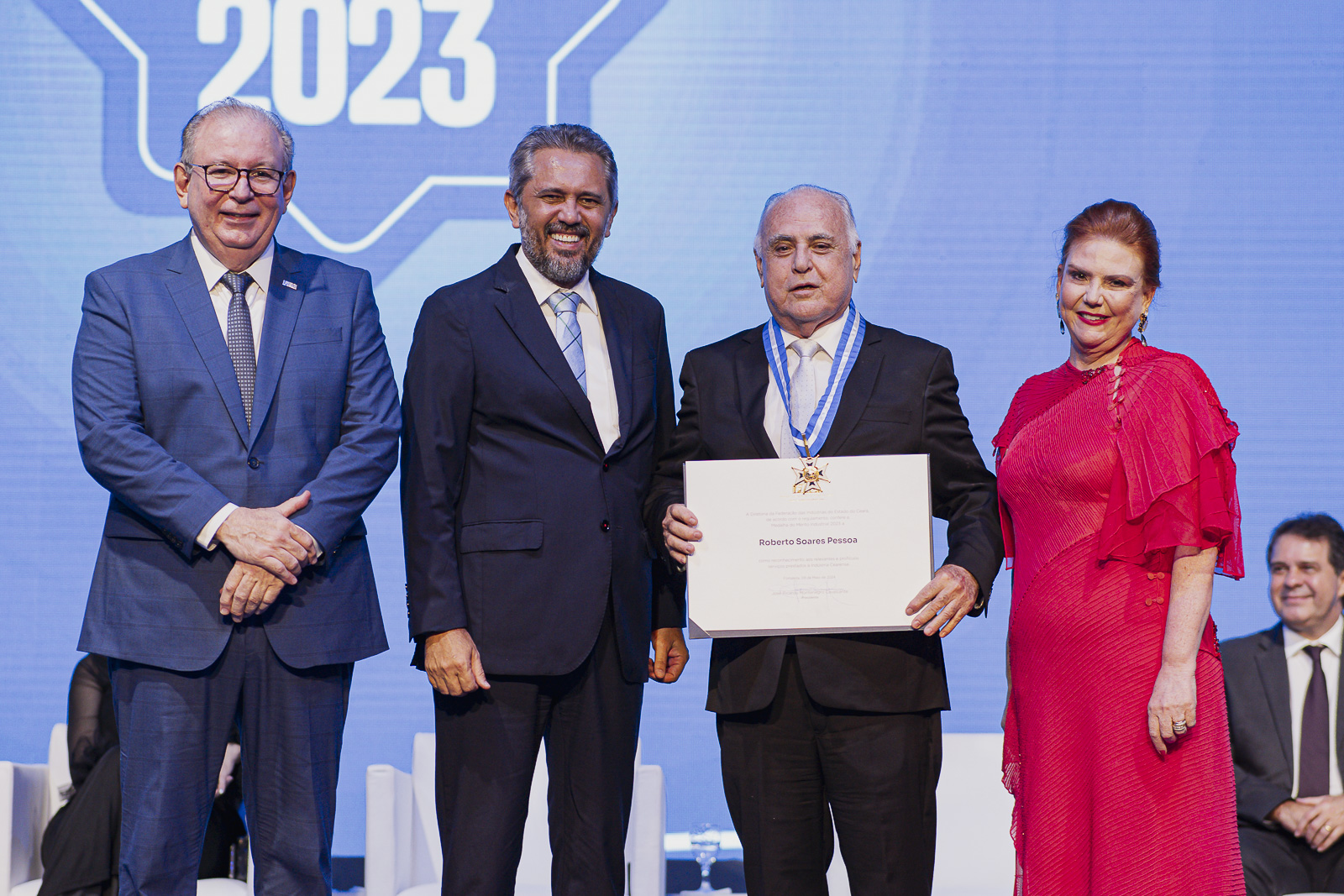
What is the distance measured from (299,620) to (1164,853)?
1.66 m

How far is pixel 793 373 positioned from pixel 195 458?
118 centimetres

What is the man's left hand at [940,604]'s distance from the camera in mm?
2188

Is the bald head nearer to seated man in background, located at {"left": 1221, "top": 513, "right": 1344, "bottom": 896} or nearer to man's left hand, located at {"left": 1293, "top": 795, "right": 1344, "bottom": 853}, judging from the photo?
seated man in background, located at {"left": 1221, "top": 513, "right": 1344, "bottom": 896}

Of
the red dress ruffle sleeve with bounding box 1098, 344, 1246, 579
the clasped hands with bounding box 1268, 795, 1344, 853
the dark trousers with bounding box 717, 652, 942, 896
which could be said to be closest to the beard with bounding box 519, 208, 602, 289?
the dark trousers with bounding box 717, 652, 942, 896

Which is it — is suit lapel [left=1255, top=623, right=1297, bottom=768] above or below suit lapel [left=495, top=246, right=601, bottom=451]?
below

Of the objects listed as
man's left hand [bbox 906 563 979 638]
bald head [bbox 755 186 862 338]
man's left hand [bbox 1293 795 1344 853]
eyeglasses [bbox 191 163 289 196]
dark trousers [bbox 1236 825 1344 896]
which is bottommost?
dark trousers [bbox 1236 825 1344 896]

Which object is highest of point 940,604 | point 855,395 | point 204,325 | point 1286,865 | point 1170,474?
point 204,325

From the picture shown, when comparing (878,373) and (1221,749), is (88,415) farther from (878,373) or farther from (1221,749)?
(1221,749)

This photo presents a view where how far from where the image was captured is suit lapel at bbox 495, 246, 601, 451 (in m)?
2.34

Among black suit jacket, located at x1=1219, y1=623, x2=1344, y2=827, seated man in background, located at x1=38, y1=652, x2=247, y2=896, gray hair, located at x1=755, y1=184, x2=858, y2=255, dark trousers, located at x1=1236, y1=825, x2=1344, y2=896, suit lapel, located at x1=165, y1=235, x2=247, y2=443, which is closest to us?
suit lapel, located at x1=165, y1=235, x2=247, y2=443

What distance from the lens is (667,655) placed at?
2473 mm

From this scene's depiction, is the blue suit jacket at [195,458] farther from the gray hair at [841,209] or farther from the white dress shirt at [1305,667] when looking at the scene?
the white dress shirt at [1305,667]

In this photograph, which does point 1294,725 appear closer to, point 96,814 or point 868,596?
point 868,596

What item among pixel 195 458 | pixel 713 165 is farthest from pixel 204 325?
pixel 713 165
